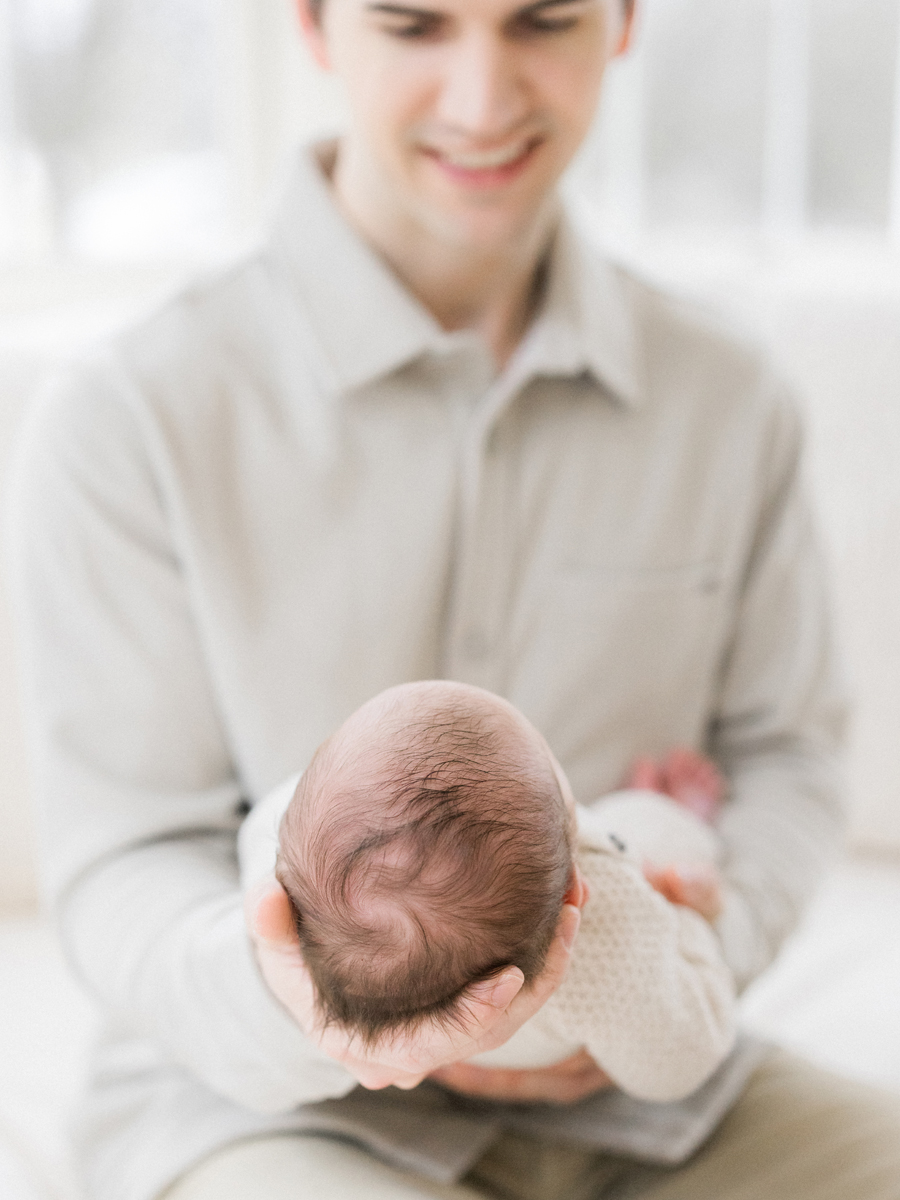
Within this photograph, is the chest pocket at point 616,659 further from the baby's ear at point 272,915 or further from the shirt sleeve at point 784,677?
the baby's ear at point 272,915

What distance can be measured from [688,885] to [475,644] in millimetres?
301

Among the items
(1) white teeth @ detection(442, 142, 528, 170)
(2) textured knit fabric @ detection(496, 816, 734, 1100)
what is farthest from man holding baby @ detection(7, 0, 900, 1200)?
(2) textured knit fabric @ detection(496, 816, 734, 1100)

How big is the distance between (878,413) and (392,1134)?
1055mm

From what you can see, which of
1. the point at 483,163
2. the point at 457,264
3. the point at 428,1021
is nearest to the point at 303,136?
the point at 457,264

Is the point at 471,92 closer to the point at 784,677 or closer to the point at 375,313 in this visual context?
the point at 375,313

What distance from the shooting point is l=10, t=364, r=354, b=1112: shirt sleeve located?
3.14 ft

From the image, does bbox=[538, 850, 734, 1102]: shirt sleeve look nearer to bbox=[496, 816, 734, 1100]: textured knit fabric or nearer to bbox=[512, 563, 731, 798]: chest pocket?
bbox=[496, 816, 734, 1100]: textured knit fabric

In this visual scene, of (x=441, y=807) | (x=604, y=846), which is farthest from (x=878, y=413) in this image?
(x=441, y=807)

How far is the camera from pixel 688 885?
84cm

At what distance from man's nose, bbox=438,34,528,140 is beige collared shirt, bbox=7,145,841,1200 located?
0.16 metres

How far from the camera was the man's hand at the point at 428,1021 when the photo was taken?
2.08ft

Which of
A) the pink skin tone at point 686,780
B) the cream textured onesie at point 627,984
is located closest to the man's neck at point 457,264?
the pink skin tone at point 686,780

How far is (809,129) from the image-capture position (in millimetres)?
2148

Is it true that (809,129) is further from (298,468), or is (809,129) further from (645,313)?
(298,468)
